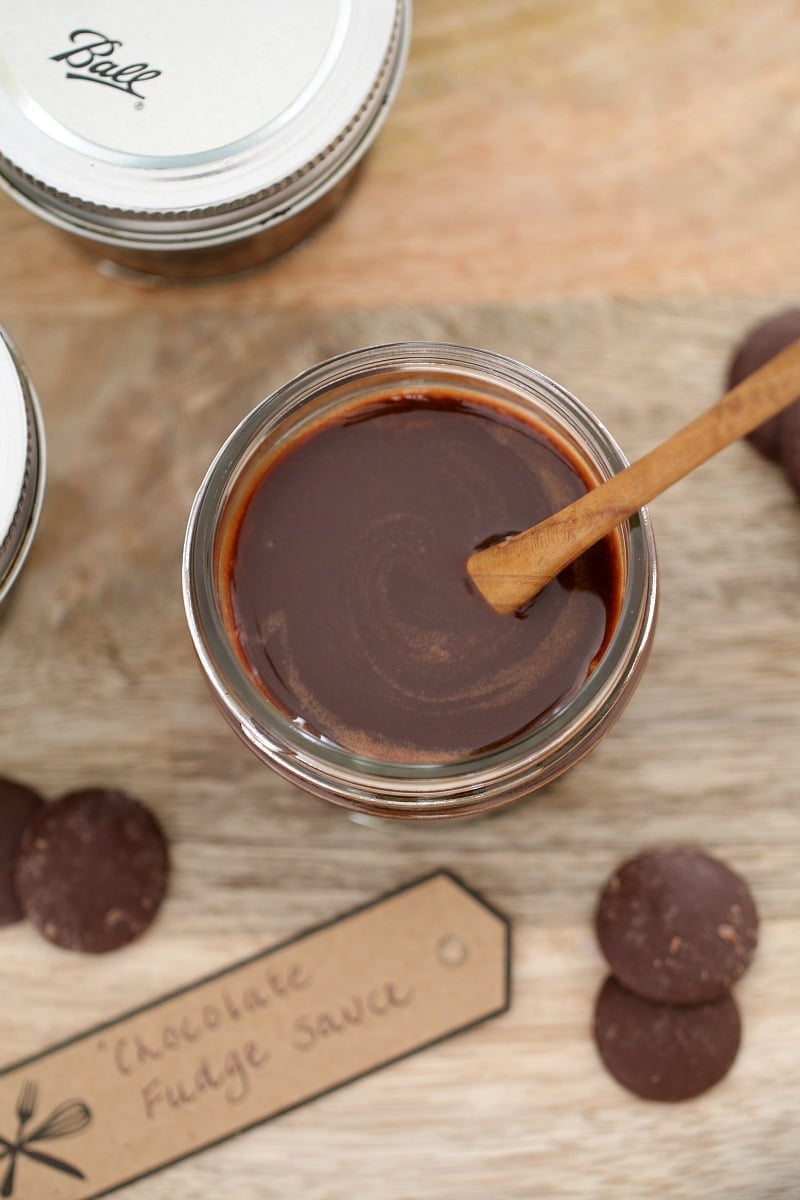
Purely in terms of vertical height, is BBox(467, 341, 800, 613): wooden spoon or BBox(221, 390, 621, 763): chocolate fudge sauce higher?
BBox(467, 341, 800, 613): wooden spoon

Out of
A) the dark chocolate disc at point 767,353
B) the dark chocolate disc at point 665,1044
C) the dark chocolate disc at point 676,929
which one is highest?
the dark chocolate disc at point 767,353

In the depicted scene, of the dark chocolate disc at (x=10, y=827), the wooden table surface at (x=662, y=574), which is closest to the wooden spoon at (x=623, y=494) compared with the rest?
the wooden table surface at (x=662, y=574)

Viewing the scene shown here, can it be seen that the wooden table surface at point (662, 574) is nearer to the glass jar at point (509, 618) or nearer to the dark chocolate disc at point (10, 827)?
the dark chocolate disc at point (10, 827)

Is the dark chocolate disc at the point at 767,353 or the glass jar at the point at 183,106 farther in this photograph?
the dark chocolate disc at the point at 767,353

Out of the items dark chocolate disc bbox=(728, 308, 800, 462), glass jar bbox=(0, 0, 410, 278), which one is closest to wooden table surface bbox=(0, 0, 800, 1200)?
dark chocolate disc bbox=(728, 308, 800, 462)

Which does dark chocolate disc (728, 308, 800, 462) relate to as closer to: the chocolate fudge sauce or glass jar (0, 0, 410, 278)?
the chocolate fudge sauce

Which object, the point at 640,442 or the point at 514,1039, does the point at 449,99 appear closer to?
the point at 640,442

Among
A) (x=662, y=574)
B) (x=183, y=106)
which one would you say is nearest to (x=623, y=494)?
(x=662, y=574)
